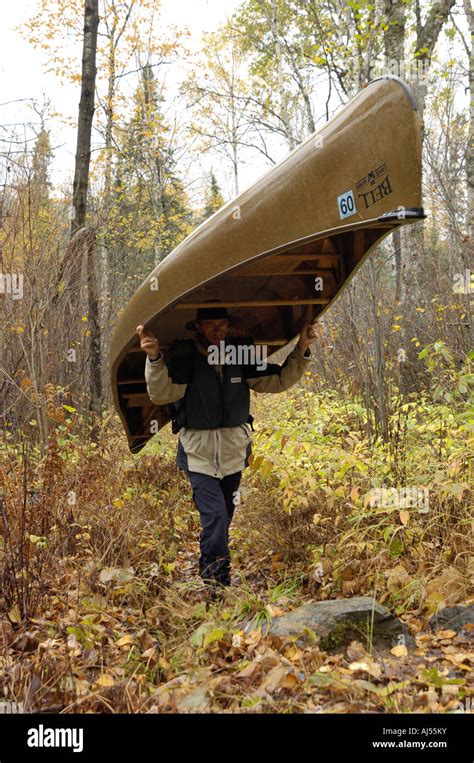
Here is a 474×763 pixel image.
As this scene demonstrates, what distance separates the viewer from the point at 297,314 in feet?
17.1

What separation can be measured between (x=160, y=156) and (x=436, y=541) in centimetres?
1659

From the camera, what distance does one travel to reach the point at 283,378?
4.40 meters

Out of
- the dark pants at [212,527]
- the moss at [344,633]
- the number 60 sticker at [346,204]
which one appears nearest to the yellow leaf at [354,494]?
the dark pants at [212,527]

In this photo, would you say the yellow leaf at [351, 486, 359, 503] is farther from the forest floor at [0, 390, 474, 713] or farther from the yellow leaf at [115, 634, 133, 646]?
the yellow leaf at [115, 634, 133, 646]

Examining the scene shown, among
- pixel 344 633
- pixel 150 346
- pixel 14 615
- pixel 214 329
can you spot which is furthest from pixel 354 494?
pixel 14 615

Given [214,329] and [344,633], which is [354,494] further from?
[214,329]

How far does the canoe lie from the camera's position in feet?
9.77

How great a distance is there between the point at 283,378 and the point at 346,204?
1.54 metres

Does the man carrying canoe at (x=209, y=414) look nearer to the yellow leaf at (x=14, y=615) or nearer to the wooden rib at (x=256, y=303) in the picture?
the wooden rib at (x=256, y=303)

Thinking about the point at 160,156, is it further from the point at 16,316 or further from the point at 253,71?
the point at 16,316

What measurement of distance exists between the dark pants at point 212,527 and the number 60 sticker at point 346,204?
189cm
